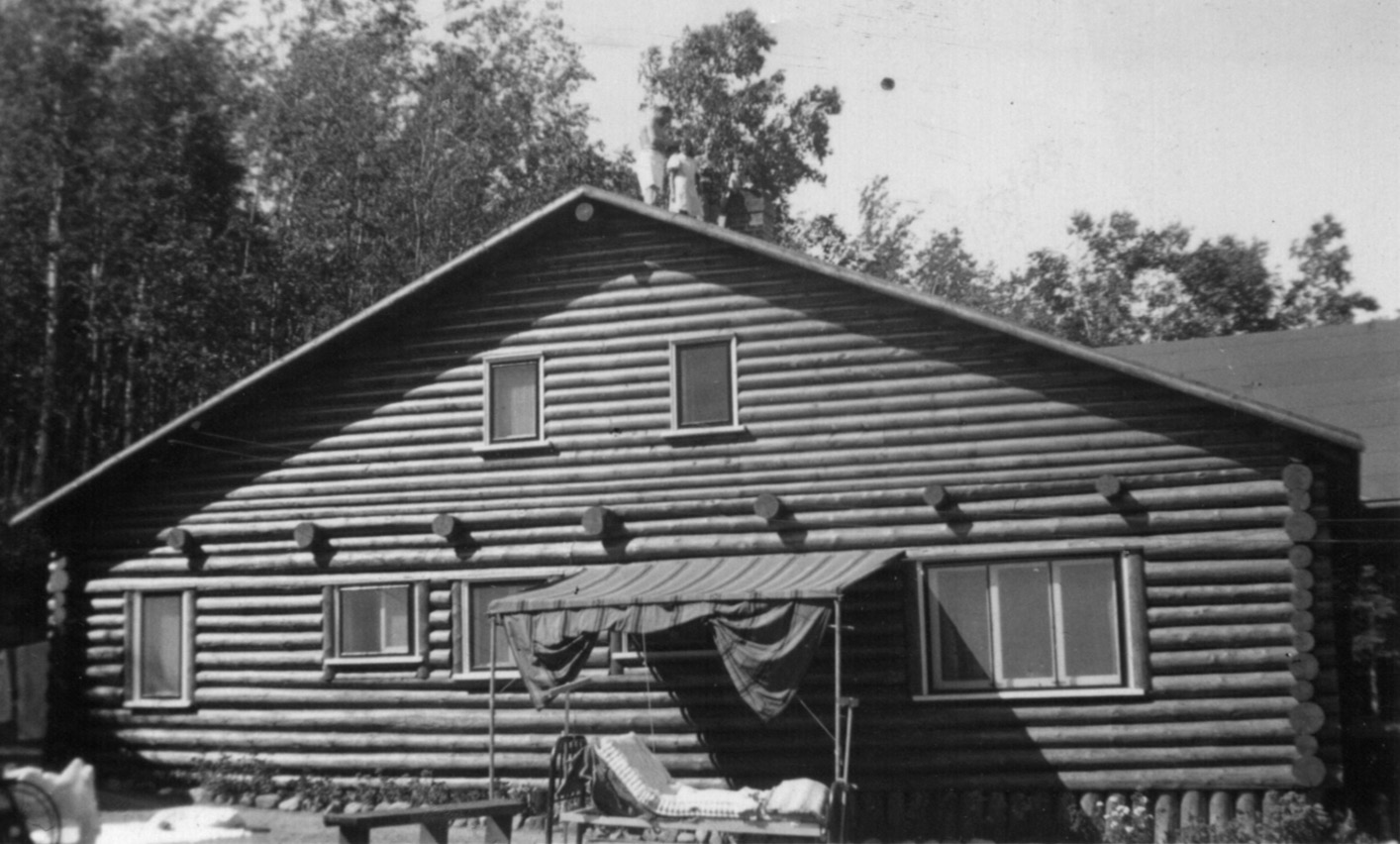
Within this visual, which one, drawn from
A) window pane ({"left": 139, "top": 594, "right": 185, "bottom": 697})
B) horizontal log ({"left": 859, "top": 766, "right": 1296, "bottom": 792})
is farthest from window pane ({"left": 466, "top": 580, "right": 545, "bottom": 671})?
horizontal log ({"left": 859, "top": 766, "right": 1296, "bottom": 792})

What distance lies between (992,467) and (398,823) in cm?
718

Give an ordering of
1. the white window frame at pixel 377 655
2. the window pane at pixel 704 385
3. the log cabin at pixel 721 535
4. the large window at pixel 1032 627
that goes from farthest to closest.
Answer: the white window frame at pixel 377 655
the window pane at pixel 704 385
the large window at pixel 1032 627
the log cabin at pixel 721 535

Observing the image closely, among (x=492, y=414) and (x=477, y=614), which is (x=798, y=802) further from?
(x=492, y=414)

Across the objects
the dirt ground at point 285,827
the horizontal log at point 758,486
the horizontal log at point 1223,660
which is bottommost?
the dirt ground at point 285,827

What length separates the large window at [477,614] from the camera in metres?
18.5

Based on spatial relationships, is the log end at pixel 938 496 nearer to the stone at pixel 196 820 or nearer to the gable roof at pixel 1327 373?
the gable roof at pixel 1327 373

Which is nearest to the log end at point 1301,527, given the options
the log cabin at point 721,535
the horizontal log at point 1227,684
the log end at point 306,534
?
the log cabin at point 721,535

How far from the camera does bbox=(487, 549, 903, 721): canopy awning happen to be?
49.3 feet

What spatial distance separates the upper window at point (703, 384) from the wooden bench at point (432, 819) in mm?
5324

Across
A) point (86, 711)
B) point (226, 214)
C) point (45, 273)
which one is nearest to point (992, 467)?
point (86, 711)

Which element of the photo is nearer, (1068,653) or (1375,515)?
(1068,653)

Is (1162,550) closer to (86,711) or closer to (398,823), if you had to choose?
(398,823)

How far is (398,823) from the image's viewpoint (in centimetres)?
1269

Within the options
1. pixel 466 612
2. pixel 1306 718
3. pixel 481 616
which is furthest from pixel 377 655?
pixel 1306 718
